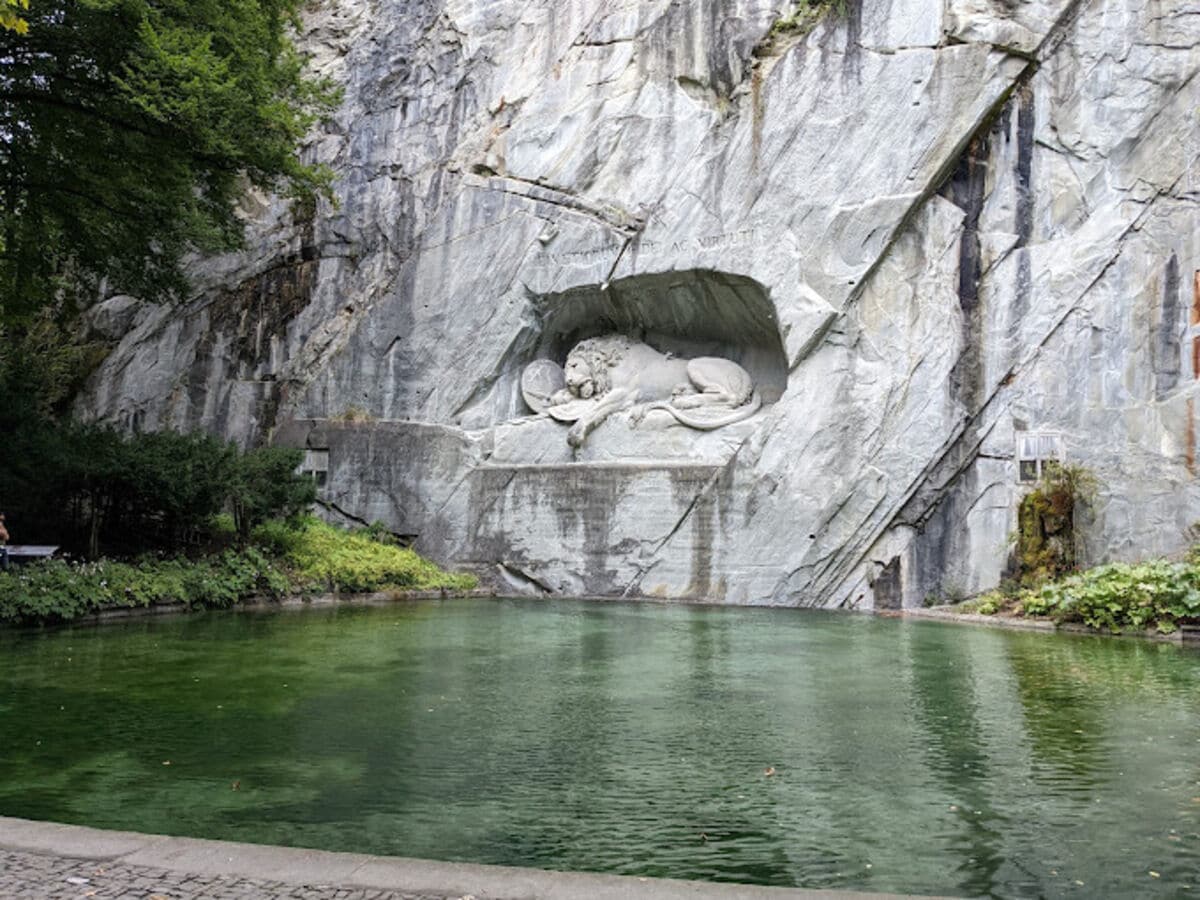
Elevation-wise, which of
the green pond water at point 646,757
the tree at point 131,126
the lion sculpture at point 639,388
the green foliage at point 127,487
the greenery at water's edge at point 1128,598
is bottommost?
the green pond water at point 646,757

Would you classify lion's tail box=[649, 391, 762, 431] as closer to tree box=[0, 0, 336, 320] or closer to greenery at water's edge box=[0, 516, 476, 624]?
greenery at water's edge box=[0, 516, 476, 624]

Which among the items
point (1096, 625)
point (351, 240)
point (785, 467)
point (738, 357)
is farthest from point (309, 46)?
point (1096, 625)

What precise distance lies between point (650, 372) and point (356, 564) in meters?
6.00

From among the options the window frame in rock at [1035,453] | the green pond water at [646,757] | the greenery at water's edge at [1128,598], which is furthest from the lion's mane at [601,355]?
the green pond water at [646,757]

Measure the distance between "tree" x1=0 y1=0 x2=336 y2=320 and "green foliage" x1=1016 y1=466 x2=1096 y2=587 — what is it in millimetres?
10830

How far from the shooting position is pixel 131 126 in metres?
11.8

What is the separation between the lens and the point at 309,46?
2148cm

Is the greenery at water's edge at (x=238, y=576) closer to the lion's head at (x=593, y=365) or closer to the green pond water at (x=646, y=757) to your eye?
the green pond water at (x=646, y=757)

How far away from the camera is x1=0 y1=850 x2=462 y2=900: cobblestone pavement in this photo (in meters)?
2.80

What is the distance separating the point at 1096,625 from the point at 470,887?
10088mm

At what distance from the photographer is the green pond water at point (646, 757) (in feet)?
11.7

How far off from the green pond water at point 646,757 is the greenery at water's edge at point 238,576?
1.17 m

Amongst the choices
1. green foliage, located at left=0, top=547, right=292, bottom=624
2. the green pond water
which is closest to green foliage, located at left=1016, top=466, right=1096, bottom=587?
the green pond water

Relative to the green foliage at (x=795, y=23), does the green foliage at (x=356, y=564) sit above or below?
below
